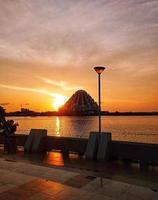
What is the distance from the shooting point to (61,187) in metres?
7.45

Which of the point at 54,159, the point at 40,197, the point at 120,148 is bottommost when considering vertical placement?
the point at 40,197

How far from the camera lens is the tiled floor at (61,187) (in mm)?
6719

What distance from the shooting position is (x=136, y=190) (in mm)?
7242

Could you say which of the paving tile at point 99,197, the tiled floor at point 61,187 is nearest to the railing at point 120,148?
the tiled floor at point 61,187

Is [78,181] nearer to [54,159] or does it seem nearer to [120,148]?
[120,148]

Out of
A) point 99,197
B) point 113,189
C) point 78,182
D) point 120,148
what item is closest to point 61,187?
point 78,182

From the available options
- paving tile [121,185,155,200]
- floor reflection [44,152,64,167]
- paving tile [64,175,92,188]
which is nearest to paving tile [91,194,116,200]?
paving tile [121,185,155,200]

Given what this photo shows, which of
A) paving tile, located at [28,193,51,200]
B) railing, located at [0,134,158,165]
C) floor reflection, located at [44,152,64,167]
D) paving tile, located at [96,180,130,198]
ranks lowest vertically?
paving tile, located at [28,193,51,200]

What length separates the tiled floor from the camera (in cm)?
672

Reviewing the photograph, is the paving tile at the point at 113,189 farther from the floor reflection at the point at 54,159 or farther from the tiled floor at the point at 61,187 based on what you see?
the floor reflection at the point at 54,159

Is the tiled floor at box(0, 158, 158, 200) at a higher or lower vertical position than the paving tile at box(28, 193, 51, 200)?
higher

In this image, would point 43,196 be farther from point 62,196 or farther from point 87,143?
point 87,143

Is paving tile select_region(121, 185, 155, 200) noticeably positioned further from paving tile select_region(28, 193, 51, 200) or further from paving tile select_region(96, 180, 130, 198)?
paving tile select_region(28, 193, 51, 200)

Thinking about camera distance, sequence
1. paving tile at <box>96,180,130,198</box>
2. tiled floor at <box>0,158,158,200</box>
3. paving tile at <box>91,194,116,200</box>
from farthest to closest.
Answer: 1. paving tile at <box>96,180,130,198</box>
2. tiled floor at <box>0,158,158,200</box>
3. paving tile at <box>91,194,116,200</box>
